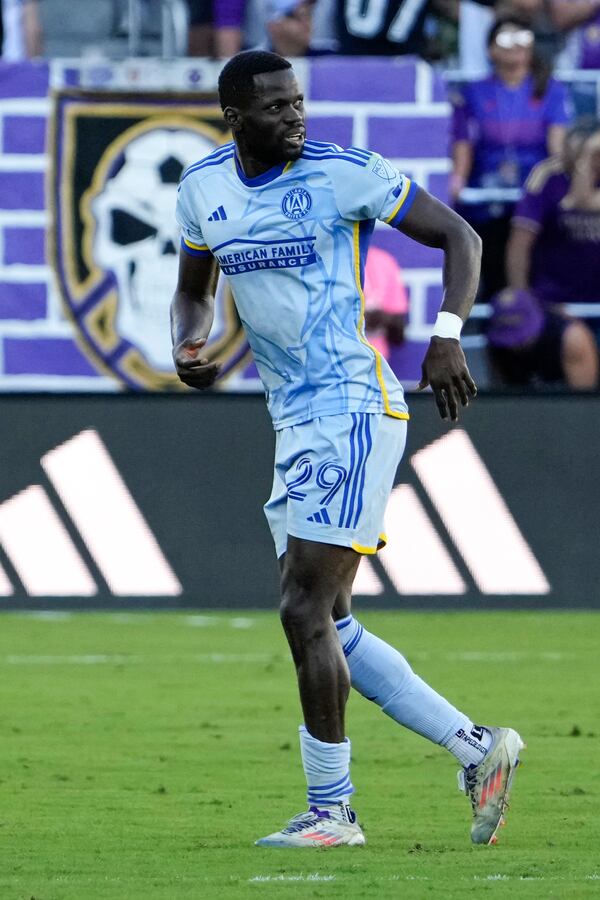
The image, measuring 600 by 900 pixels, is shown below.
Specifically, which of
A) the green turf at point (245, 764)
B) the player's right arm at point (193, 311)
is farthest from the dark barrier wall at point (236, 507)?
the player's right arm at point (193, 311)

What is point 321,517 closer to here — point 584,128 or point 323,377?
point 323,377

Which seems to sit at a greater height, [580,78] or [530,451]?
[580,78]

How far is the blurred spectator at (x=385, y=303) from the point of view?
12.6 metres

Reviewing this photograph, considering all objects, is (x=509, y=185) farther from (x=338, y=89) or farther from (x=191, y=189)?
(x=191, y=189)

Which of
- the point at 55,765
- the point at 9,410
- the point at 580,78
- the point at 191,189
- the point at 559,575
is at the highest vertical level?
the point at 191,189

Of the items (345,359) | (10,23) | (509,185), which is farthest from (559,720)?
(10,23)

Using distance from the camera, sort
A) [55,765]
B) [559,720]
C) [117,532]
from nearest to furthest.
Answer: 1. [55,765]
2. [559,720]
3. [117,532]

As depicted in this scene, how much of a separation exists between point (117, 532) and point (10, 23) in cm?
388

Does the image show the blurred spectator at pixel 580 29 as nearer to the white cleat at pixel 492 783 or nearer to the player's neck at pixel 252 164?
the player's neck at pixel 252 164

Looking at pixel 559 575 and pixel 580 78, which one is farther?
pixel 580 78

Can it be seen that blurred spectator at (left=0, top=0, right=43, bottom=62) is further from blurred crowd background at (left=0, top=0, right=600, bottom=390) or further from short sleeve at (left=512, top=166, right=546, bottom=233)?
short sleeve at (left=512, top=166, right=546, bottom=233)

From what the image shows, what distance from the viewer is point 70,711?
27.5 feet

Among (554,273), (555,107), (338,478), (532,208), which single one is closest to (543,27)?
(555,107)

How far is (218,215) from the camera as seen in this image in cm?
544
